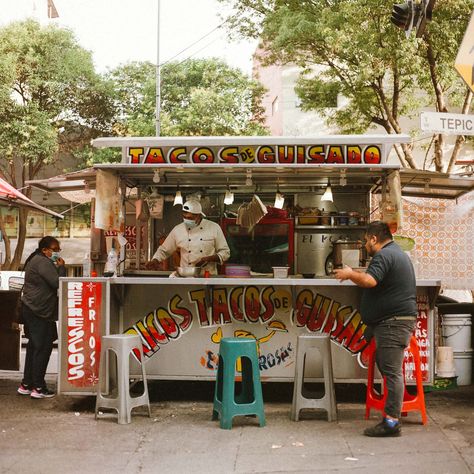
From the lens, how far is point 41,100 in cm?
2567

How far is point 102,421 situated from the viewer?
754 cm

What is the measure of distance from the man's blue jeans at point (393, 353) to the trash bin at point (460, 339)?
3.20 metres

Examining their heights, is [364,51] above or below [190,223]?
above

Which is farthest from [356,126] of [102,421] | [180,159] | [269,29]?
[102,421]

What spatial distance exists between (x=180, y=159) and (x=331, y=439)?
4614 millimetres

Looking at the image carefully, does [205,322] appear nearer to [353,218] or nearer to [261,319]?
[261,319]

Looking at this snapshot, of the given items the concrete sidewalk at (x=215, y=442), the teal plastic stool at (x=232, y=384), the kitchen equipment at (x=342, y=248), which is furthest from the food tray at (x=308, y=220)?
the teal plastic stool at (x=232, y=384)

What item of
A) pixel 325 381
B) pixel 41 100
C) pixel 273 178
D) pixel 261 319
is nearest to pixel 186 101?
Result: pixel 41 100

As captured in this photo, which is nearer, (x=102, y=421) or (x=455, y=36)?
(x=102, y=421)

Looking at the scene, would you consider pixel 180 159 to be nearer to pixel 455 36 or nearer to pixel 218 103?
pixel 455 36

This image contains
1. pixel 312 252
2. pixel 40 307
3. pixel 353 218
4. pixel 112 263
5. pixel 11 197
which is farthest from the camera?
pixel 312 252

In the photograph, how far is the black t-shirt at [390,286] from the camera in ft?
22.0

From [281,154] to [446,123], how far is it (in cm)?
266

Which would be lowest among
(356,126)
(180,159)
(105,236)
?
(105,236)
